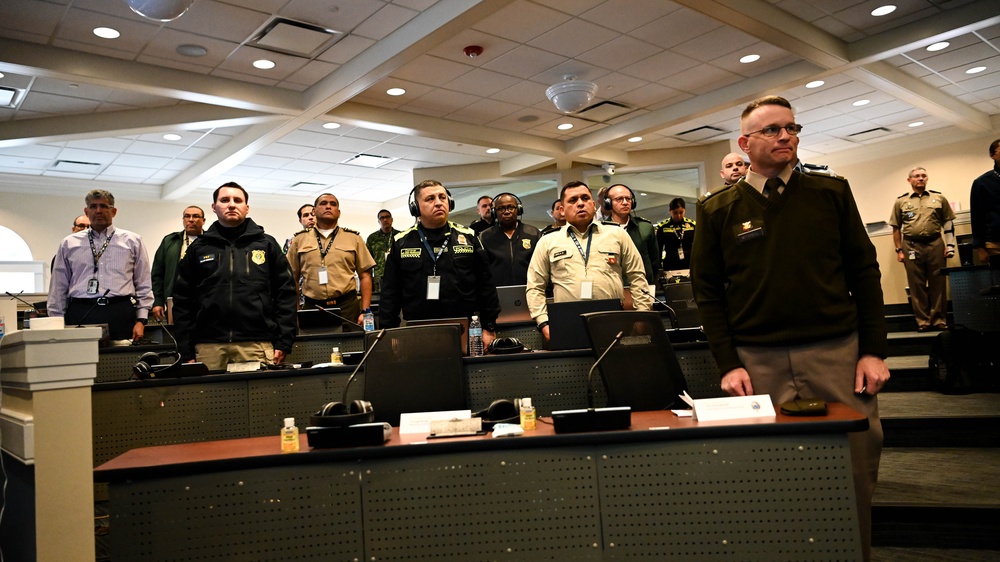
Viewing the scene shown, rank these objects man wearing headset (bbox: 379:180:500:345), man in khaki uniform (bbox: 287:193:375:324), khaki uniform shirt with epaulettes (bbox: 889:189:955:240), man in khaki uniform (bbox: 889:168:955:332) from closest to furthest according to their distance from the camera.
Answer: man wearing headset (bbox: 379:180:500:345), man in khaki uniform (bbox: 287:193:375:324), man in khaki uniform (bbox: 889:168:955:332), khaki uniform shirt with epaulettes (bbox: 889:189:955:240)

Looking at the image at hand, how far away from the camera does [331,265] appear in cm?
548

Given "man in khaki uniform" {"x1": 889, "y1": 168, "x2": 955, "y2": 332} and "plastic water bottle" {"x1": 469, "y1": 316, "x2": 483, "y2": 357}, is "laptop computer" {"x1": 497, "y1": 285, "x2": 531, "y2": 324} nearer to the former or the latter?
"plastic water bottle" {"x1": 469, "y1": 316, "x2": 483, "y2": 357}

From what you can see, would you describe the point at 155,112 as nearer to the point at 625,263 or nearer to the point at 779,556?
the point at 625,263

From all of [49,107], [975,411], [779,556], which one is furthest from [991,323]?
[49,107]

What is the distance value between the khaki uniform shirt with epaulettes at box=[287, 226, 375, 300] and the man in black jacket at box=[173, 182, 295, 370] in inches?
61.5

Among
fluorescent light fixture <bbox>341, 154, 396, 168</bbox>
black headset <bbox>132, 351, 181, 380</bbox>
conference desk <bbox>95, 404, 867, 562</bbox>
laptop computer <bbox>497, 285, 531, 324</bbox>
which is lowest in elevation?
conference desk <bbox>95, 404, 867, 562</bbox>

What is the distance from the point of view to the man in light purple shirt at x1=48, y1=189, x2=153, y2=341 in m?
4.66

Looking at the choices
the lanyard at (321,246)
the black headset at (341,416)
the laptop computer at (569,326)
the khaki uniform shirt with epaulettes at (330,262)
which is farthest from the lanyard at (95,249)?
the black headset at (341,416)

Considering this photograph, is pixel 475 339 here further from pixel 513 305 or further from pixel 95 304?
pixel 95 304

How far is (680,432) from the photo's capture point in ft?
5.83

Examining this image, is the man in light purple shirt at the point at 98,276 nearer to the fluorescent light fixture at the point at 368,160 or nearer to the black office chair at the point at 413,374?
the black office chair at the point at 413,374

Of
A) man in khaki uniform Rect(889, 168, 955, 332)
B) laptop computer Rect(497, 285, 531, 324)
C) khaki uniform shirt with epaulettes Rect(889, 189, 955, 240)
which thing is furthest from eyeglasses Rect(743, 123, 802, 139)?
khaki uniform shirt with epaulettes Rect(889, 189, 955, 240)

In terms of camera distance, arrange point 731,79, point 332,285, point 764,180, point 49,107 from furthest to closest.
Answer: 1. point 731,79
2. point 49,107
3. point 332,285
4. point 764,180

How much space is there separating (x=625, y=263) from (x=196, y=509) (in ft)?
9.63
